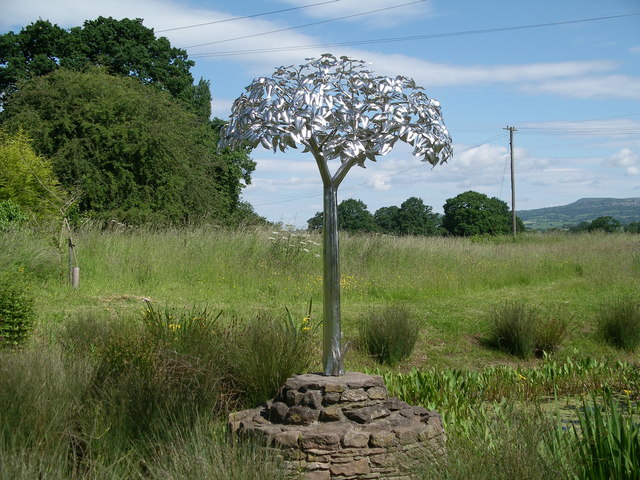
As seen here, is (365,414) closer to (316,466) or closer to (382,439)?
(382,439)

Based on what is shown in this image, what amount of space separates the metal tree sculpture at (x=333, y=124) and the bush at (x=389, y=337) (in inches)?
169

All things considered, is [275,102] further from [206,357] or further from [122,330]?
[122,330]

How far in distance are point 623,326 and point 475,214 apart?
3862 centimetres

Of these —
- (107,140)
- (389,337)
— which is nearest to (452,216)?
(107,140)

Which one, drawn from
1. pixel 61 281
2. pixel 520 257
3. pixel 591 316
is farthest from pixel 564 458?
pixel 520 257

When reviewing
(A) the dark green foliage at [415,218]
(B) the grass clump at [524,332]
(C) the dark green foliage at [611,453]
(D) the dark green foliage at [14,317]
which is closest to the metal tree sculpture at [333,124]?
(C) the dark green foliage at [611,453]

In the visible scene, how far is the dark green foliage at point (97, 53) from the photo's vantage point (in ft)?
94.2

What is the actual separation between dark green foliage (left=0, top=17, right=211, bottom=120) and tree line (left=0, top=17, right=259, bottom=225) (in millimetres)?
53

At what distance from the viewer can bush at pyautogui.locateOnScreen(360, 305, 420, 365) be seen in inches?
358

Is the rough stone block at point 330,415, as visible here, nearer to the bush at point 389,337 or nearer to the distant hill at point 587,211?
the bush at point 389,337

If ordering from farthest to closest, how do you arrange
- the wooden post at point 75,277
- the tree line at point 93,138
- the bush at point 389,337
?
1. the tree line at point 93,138
2. the wooden post at point 75,277
3. the bush at point 389,337

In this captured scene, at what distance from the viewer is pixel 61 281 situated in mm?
12195

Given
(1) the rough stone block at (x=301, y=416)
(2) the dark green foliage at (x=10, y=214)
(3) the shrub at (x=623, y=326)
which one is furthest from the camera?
(2) the dark green foliage at (x=10, y=214)

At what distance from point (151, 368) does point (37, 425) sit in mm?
1344
